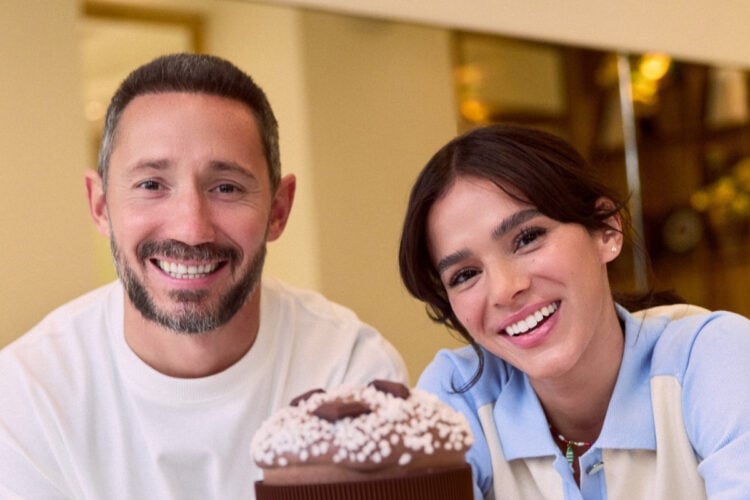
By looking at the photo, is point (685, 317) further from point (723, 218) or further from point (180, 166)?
point (723, 218)

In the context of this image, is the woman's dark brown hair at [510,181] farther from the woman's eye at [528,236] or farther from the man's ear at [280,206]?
the man's ear at [280,206]

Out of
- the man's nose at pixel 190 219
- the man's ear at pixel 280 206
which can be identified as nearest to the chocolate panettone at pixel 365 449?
the man's nose at pixel 190 219

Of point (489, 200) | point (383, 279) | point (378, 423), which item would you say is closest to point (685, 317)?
point (489, 200)

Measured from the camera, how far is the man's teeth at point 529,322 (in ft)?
4.75

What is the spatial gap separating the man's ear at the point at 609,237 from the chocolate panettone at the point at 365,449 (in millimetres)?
527

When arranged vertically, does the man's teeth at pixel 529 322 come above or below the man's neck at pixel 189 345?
above

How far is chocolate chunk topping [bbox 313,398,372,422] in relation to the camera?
109 centimetres

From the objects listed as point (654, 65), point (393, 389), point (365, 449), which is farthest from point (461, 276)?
point (654, 65)

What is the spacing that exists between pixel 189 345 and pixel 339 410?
61 cm

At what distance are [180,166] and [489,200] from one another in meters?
0.44

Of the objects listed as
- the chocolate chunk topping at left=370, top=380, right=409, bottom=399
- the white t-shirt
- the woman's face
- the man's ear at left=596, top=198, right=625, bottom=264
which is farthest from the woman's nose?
the white t-shirt

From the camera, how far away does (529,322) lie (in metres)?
1.45

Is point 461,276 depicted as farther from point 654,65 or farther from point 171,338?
point 654,65

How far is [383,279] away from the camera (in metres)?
2.82
